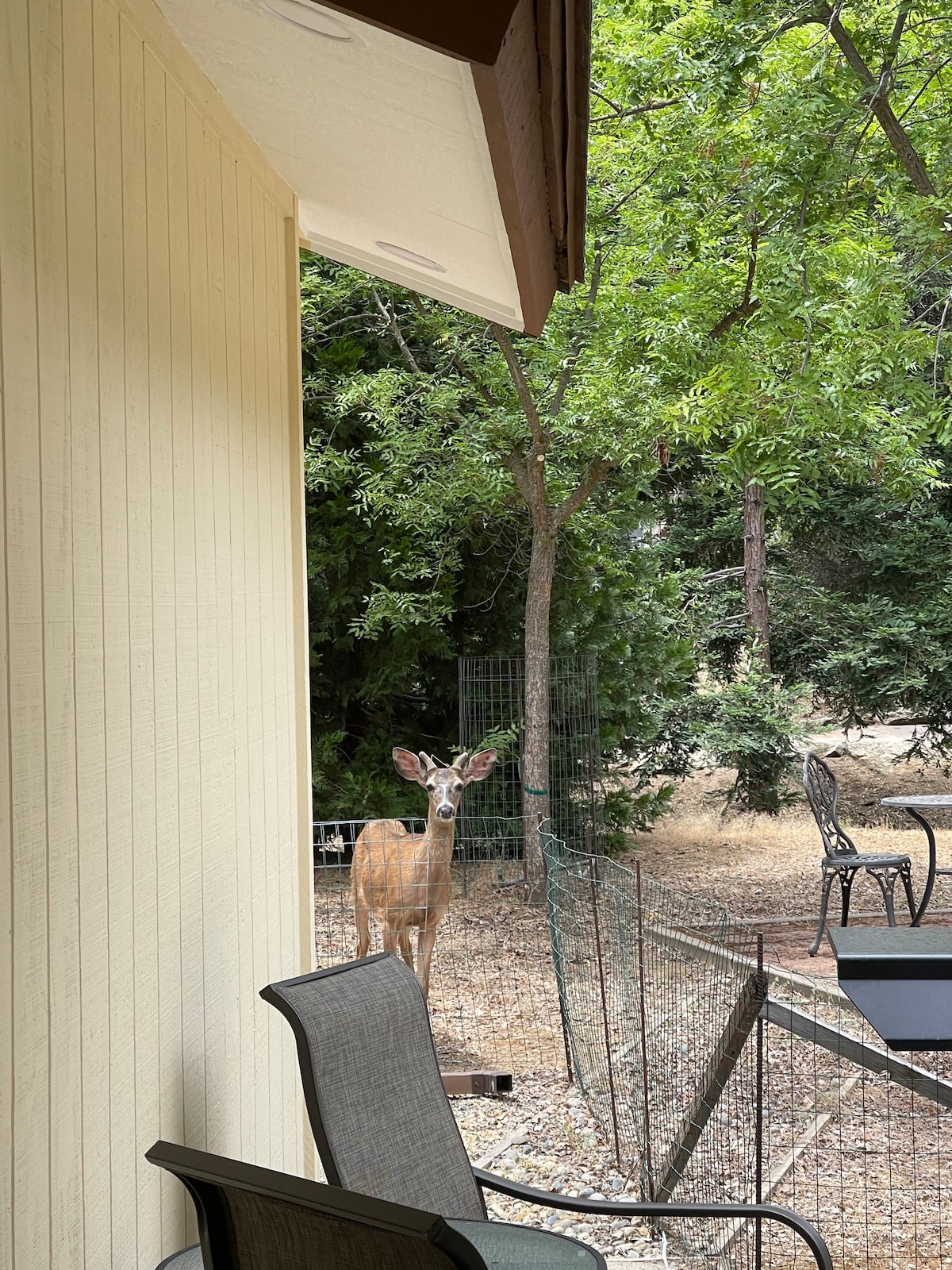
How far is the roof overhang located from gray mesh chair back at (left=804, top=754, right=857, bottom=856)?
5289mm

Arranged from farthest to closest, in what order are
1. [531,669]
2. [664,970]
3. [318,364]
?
[318,364] < [531,669] < [664,970]

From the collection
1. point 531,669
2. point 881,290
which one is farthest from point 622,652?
point 881,290

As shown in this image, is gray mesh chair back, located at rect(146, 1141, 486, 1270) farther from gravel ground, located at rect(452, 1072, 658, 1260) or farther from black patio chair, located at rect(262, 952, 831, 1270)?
gravel ground, located at rect(452, 1072, 658, 1260)

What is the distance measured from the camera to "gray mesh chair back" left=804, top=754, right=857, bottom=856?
7910mm

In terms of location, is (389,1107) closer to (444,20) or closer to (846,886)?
(444,20)

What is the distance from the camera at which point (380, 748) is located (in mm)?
10961

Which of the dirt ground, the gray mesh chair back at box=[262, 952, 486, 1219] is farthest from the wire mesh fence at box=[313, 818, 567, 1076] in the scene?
the gray mesh chair back at box=[262, 952, 486, 1219]

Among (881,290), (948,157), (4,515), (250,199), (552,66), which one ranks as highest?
(948,157)

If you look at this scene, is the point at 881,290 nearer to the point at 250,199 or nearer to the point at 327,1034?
the point at 250,199

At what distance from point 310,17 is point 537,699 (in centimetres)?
800

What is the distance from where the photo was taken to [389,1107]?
8.94 ft

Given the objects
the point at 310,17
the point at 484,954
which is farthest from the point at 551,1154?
the point at 310,17

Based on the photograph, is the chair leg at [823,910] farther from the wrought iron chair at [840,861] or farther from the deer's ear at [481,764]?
the deer's ear at [481,764]

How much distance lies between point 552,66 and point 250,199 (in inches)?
62.8
